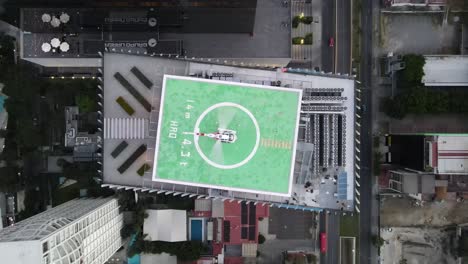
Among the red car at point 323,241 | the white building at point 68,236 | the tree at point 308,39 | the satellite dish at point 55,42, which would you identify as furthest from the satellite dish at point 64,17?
the red car at point 323,241

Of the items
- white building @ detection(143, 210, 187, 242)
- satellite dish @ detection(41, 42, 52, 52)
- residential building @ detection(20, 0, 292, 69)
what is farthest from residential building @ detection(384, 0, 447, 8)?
satellite dish @ detection(41, 42, 52, 52)

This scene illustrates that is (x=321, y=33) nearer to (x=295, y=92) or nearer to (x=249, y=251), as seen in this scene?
(x=295, y=92)

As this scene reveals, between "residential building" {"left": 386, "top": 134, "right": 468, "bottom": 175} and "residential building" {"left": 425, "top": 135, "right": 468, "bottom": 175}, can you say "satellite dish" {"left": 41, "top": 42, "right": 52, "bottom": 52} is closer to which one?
"residential building" {"left": 386, "top": 134, "right": 468, "bottom": 175}

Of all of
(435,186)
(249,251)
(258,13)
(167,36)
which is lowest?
(249,251)

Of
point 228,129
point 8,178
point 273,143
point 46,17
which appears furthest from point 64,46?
point 273,143

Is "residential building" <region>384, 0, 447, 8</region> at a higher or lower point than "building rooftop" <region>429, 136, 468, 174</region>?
higher

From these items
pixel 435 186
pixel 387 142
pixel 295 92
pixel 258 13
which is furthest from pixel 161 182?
pixel 435 186

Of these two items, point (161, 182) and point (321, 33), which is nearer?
point (161, 182)
